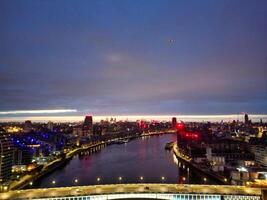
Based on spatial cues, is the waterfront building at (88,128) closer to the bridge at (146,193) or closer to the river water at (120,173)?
the river water at (120,173)

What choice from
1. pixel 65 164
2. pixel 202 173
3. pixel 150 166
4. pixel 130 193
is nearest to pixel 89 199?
pixel 130 193

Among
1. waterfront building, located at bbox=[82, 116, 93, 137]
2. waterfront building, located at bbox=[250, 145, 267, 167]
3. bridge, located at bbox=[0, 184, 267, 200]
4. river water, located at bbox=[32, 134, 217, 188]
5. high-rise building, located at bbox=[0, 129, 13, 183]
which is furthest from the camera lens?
waterfront building, located at bbox=[82, 116, 93, 137]

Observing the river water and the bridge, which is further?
the river water

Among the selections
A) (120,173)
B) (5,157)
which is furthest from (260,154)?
(5,157)

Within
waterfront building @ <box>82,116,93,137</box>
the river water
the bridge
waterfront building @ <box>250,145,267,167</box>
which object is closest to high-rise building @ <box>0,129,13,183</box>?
the river water

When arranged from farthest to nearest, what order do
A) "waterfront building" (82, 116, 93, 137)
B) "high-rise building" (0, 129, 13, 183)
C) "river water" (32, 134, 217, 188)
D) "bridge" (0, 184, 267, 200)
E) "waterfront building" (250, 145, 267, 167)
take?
"waterfront building" (82, 116, 93, 137) → "waterfront building" (250, 145, 267, 167) → "river water" (32, 134, 217, 188) → "high-rise building" (0, 129, 13, 183) → "bridge" (0, 184, 267, 200)

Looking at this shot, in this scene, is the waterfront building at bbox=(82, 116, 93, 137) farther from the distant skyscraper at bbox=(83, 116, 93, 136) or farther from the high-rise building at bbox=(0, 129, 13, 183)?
the high-rise building at bbox=(0, 129, 13, 183)

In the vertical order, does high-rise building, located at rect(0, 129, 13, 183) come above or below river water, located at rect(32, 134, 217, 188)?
above
